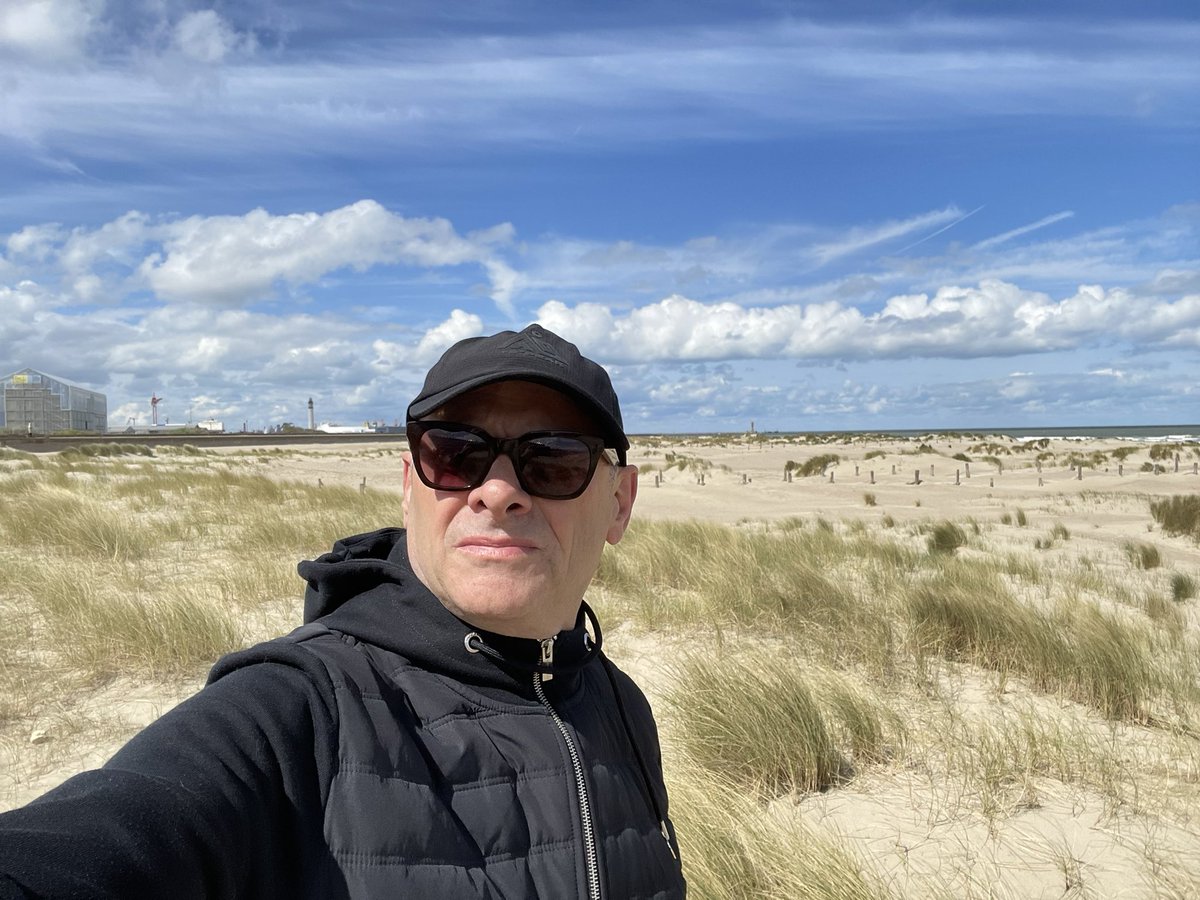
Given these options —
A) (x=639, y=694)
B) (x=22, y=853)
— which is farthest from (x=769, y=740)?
(x=22, y=853)

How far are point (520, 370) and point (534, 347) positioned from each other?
0.07m

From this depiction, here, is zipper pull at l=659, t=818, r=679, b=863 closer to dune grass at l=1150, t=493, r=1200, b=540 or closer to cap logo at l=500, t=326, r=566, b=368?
cap logo at l=500, t=326, r=566, b=368

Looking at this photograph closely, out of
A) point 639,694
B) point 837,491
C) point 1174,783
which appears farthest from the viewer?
point 837,491

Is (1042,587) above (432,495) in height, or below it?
below

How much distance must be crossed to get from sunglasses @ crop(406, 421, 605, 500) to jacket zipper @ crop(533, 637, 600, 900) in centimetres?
30

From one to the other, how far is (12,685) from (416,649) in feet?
15.2

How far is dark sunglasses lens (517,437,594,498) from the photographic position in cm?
143

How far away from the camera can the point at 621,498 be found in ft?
5.71

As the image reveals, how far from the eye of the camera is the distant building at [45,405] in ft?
309

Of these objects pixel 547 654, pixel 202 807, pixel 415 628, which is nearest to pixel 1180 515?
pixel 547 654

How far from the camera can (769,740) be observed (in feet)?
12.6

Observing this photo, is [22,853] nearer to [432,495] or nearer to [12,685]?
[432,495]

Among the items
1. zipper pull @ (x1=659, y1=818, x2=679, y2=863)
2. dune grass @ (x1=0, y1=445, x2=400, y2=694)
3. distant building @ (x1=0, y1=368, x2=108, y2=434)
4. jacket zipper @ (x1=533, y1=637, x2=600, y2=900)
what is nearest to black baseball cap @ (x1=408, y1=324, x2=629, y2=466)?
jacket zipper @ (x1=533, y1=637, x2=600, y2=900)

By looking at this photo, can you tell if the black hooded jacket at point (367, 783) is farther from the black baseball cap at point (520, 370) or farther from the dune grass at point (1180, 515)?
the dune grass at point (1180, 515)
